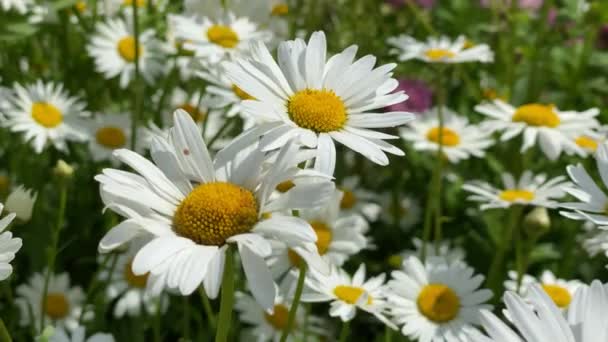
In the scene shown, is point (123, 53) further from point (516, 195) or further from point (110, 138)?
point (516, 195)

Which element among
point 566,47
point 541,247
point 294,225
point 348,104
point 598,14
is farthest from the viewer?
point 566,47

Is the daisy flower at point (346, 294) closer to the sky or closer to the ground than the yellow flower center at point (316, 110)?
closer to the ground

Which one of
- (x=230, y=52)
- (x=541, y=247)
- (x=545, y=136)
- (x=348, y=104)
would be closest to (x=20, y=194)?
(x=348, y=104)

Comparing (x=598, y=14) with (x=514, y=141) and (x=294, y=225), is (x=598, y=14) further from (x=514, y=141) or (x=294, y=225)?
(x=294, y=225)

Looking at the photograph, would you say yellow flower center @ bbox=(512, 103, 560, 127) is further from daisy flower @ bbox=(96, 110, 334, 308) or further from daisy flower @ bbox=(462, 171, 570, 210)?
daisy flower @ bbox=(96, 110, 334, 308)

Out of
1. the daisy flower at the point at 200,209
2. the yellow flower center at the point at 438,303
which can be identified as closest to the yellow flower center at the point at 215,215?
the daisy flower at the point at 200,209

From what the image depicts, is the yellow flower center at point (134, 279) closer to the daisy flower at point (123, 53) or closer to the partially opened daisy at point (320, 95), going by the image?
the daisy flower at point (123, 53)
